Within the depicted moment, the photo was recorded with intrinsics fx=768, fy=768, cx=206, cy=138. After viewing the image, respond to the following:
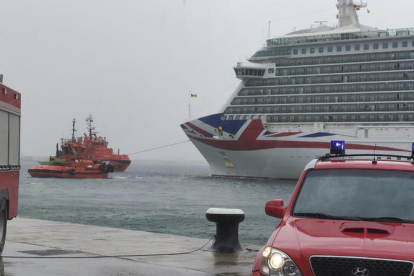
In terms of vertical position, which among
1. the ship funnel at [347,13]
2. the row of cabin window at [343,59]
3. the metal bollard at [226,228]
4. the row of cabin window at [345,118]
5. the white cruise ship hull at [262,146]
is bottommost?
the metal bollard at [226,228]

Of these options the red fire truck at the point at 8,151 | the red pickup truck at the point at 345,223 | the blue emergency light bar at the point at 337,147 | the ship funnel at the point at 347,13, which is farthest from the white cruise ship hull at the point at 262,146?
the red pickup truck at the point at 345,223

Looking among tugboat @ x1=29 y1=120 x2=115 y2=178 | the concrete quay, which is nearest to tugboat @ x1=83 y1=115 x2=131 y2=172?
tugboat @ x1=29 y1=120 x2=115 y2=178

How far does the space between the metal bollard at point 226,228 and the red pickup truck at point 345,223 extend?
3897 mm

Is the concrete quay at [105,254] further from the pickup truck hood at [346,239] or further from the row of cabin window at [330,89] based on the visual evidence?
the row of cabin window at [330,89]

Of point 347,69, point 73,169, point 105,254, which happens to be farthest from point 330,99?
point 105,254

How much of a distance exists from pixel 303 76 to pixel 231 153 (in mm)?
11453

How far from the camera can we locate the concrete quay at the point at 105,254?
924 centimetres

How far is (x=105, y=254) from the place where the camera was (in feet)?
35.4

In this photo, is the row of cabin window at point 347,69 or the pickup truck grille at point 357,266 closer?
the pickup truck grille at point 357,266

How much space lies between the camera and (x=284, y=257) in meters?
5.85

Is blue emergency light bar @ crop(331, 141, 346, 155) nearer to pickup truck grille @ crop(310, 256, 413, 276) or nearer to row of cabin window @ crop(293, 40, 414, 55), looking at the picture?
pickup truck grille @ crop(310, 256, 413, 276)

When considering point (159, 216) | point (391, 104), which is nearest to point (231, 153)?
point (391, 104)

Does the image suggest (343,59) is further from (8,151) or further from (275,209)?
(275,209)

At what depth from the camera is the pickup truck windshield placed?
6.61 m
